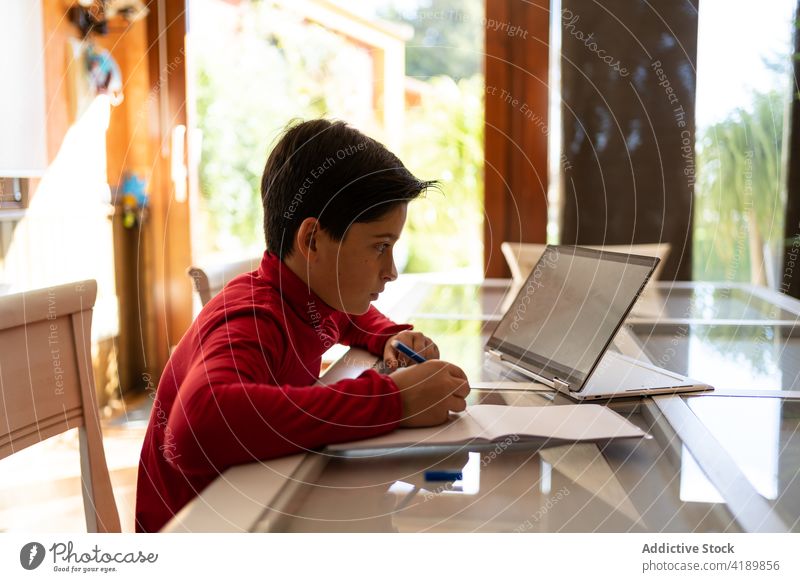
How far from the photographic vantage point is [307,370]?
3.36 feet

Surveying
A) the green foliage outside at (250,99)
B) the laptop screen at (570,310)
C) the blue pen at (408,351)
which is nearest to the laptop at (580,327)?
the laptop screen at (570,310)

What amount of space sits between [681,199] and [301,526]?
2.39m

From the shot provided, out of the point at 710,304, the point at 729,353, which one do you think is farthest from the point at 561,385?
the point at 710,304

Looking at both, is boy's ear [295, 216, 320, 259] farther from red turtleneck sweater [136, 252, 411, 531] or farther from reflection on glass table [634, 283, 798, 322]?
reflection on glass table [634, 283, 798, 322]

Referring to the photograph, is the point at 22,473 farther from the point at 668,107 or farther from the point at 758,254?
the point at 758,254

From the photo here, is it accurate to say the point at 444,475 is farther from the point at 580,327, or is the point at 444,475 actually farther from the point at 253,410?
the point at 580,327

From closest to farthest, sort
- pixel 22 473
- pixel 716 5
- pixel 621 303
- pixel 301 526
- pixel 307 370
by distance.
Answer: pixel 301 526 → pixel 621 303 → pixel 307 370 → pixel 22 473 → pixel 716 5

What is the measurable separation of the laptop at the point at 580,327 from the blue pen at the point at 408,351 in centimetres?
15

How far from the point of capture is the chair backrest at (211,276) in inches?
58.6

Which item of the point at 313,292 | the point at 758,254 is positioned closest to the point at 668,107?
the point at 758,254

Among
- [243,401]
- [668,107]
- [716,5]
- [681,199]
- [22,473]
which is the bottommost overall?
[22,473]

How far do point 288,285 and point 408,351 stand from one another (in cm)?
19

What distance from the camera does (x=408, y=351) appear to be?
3.47ft

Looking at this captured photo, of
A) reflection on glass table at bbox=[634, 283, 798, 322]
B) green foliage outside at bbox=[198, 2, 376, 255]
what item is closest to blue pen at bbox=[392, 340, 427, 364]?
reflection on glass table at bbox=[634, 283, 798, 322]
